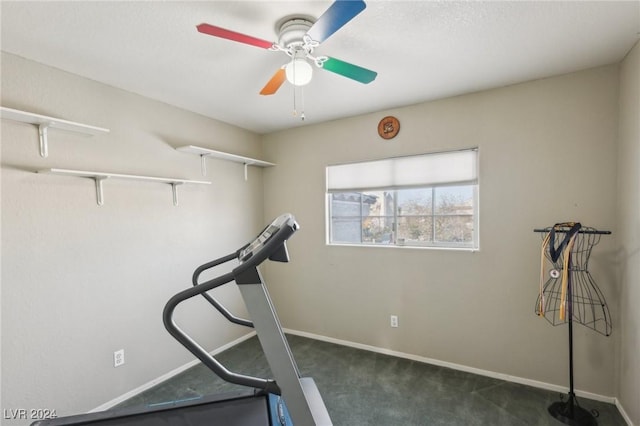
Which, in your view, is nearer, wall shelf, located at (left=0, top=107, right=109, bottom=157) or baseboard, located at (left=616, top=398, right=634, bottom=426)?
wall shelf, located at (left=0, top=107, right=109, bottom=157)

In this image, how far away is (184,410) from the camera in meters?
1.62

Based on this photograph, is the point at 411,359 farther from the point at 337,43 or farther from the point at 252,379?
the point at 337,43

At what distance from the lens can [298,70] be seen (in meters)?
1.65

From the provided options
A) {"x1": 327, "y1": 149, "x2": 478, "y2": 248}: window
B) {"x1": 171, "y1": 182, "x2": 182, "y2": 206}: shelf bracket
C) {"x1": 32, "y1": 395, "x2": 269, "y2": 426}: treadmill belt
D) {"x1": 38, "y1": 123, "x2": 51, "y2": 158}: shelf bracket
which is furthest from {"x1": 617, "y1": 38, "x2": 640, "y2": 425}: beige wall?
{"x1": 38, "y1": 123, "x2": 51, "y2": 158}: shelf bracket

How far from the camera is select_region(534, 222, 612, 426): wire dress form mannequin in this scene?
2018 mm

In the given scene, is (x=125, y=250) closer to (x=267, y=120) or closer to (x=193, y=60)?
(x=193, y=60)

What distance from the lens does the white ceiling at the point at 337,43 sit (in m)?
1.53

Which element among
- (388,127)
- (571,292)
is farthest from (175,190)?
(571,292)

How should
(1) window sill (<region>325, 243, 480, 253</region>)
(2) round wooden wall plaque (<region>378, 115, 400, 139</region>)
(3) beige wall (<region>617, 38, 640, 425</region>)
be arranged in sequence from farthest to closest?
(2) round wooden wall plaque (<region>378, 115, 400, 139</region>)
(1) window sill (<region>325, 243, 480, 253</region>)
(3) beige wall (<region>617, 38, 640, 425</region>)

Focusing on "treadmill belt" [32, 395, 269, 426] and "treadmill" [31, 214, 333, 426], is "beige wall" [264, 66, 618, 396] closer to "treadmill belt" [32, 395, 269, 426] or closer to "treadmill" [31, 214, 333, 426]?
"treadmill" [31, 214, 333, 426]

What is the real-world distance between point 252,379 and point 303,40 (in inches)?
68.9

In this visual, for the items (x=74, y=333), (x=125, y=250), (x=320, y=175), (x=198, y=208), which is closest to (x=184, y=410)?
(x=74, y=333)

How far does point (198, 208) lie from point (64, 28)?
1.73m

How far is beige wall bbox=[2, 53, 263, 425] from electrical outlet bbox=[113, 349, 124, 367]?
29mm
